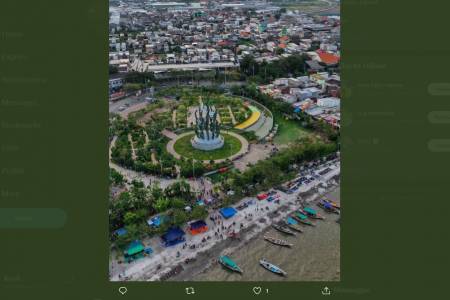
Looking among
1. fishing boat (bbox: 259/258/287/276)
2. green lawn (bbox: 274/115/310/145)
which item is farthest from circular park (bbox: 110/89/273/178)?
fishing boat (bbox: 259/258/287/276)

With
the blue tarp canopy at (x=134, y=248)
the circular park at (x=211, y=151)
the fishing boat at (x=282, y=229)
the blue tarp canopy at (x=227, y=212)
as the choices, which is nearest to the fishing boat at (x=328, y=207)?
the fishing boat at (x=282, y=229)

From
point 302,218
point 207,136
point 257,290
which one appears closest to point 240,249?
point 302,218

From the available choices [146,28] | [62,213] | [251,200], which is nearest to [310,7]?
[146,28]

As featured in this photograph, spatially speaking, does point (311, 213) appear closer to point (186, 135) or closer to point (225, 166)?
point (225, 166)

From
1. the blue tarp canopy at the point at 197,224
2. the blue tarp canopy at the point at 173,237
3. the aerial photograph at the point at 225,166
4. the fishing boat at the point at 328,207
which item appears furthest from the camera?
the fishing boat at the point at 328,207

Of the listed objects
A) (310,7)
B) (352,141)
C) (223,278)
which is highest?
(310,7)

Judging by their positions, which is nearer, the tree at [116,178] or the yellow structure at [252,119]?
the tree at [116,178]

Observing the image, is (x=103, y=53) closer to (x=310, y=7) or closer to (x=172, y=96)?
(x=172, y=96)

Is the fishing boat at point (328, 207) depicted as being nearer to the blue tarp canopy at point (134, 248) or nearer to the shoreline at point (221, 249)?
the shoreline at point (221, 249)
